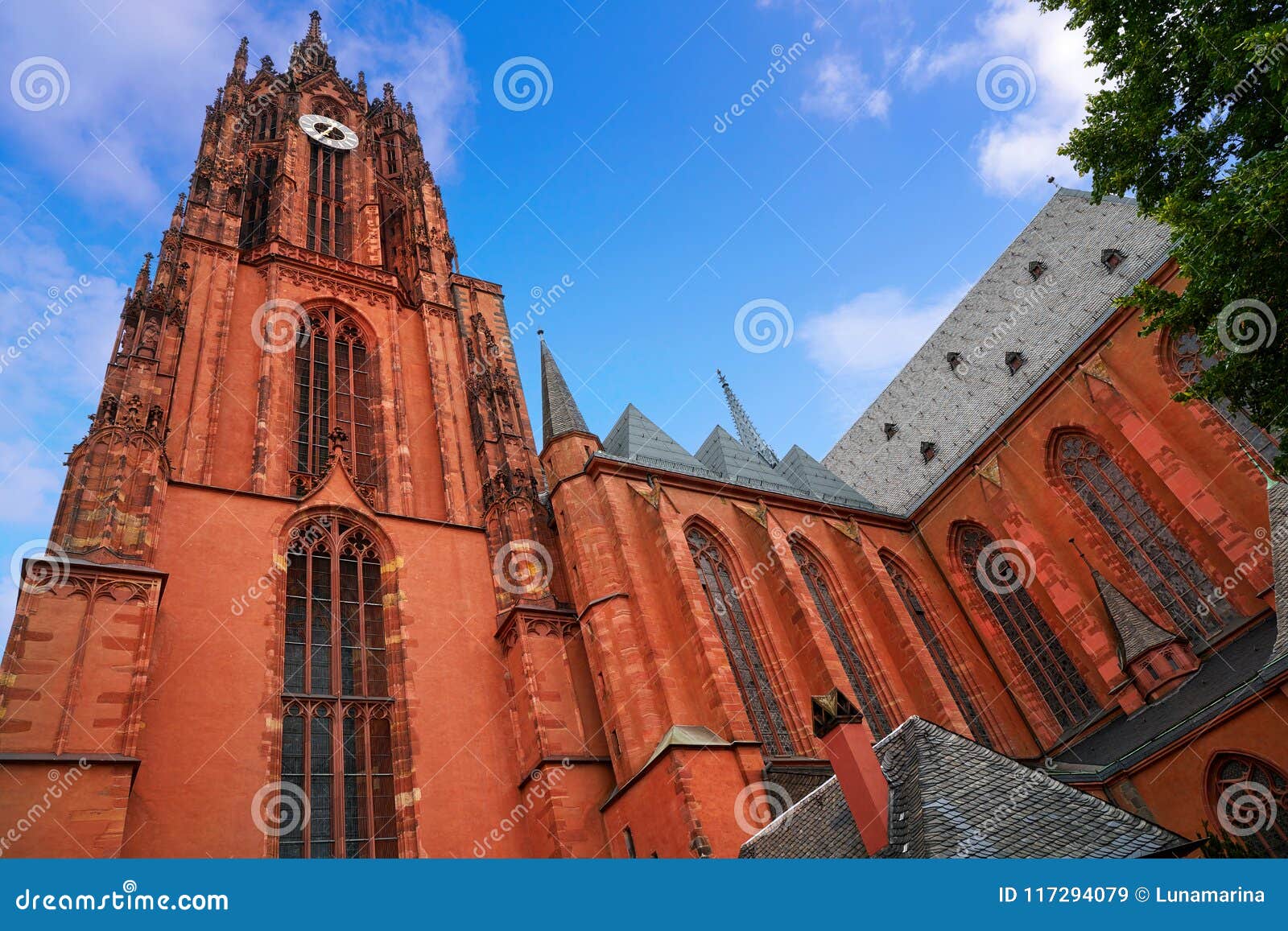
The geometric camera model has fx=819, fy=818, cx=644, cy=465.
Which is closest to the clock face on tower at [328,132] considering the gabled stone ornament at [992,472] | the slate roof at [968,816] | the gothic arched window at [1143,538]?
the gabled stone ornament at [992,472]

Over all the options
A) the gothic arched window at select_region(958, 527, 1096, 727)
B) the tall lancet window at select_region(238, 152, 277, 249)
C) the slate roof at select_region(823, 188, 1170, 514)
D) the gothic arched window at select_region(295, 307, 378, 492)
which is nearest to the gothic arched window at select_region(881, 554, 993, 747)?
the gothic arched window at select_region(958, 527, 1096, 727)

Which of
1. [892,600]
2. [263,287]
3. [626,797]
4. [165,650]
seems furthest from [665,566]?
[263,287]

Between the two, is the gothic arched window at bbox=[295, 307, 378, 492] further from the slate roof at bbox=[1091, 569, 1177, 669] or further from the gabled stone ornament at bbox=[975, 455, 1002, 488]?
the slate roof at bbox=[1091, 569, 1177, 669]

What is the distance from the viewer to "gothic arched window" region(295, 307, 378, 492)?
58.1ft

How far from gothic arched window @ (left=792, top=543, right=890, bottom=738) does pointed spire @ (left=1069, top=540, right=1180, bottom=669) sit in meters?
5.24

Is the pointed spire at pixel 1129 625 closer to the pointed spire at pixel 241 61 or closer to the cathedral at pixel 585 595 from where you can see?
the cathedral at pixel 585 595

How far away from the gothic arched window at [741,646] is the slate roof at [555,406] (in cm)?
371

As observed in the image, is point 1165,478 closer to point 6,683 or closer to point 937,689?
point 937,689

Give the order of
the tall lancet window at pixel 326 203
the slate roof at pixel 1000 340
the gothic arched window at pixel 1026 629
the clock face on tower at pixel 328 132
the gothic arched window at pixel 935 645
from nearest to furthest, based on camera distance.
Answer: the gothic arched window at pixel 1026 629, the gothic arched window at pixel 935 645, the slate roof at pixel 1000 340, the tall lancet window at pixel 326 203, the clock face on tower at pixel 328 132

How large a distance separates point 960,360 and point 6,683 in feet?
81.4

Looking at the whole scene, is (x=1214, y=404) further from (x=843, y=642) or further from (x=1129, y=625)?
(x=843, y=642)

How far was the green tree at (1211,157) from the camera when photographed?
A: 8008mm

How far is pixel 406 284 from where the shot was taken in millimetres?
24062

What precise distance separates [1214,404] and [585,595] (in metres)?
13.0
